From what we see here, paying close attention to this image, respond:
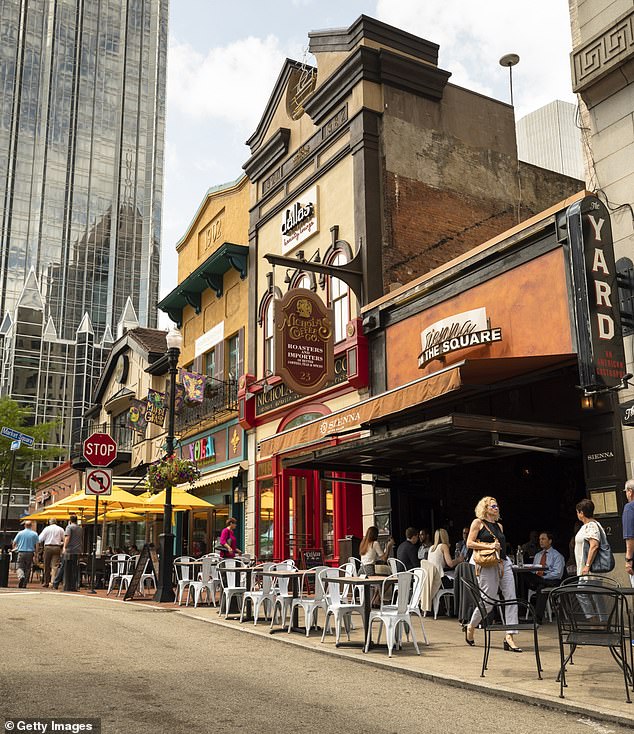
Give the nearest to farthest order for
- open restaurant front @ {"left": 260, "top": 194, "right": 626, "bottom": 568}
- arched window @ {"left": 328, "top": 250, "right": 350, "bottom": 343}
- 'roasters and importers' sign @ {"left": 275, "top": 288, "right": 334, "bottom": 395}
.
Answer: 1. open restaurant front @ {"left": 260, "top": 194, "right": 626, "bottom": 568}
2. 'roasters and importers' sign @ {"left": 275, "top": 288, "right": 334, "bottom": 395}
3. arched window @ {"left": 328, "top": 250, "right": 350, "bottom": 343}

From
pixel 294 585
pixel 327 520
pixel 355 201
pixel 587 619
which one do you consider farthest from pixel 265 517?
pixel 587 619

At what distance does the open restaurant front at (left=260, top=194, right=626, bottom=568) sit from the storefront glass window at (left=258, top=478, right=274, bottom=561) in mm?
2443

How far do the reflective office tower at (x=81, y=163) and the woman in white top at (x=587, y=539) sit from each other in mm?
81786

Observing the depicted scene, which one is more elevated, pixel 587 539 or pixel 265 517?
pixel 265 517

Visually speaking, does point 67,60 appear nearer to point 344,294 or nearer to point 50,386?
point 50,386

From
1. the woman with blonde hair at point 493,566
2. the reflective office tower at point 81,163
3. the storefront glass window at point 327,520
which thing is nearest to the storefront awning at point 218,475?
the storefront glass window at point 327,520

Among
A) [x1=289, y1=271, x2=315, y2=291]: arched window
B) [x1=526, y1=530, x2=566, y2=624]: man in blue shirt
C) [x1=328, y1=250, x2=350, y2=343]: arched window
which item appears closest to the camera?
[x1=526, y1=530, x2=566, y2=624]: man in blue shirt

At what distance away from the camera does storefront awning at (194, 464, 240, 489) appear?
22.1 m

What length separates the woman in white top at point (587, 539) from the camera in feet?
28.7

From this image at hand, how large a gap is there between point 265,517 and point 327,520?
295 centimetres

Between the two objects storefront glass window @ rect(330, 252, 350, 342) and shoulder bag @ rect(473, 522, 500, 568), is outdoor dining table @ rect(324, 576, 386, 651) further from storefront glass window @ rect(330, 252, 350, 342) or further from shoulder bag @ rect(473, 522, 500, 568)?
storefront glass window @ rect(330, 252, 350, 342)

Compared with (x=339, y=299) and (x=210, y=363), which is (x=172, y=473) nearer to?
(x=339, y=299)

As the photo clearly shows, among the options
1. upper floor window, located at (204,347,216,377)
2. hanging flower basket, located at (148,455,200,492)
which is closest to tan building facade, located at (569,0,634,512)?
hanging flower basket, located at (148,455,200,492)

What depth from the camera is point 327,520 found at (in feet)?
59.5
